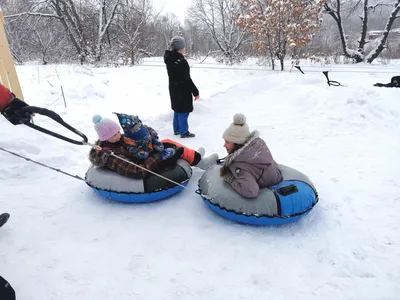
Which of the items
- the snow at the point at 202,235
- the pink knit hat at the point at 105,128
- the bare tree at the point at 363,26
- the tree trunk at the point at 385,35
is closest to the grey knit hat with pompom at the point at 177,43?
the snow at the point at 202,235

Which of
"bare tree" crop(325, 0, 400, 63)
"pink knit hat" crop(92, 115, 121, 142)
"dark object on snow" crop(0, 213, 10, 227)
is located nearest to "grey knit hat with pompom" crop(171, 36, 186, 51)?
"pink knit hat" crop(92, 115, 121, 142)

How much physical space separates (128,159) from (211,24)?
19.3 meters

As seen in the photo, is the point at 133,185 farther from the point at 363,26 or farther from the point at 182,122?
the point at 363,26

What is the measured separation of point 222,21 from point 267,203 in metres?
19.3

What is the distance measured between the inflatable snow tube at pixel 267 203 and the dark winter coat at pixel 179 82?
2617 millimetres

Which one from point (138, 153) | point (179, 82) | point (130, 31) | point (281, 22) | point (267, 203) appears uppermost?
point (130, 31)

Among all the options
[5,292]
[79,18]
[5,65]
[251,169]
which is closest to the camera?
[5,292]

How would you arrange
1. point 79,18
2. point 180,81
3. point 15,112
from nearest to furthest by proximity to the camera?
point 15,112 → point 180,81 → point 79,18

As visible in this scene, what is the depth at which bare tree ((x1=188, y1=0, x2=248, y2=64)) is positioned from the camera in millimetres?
18938

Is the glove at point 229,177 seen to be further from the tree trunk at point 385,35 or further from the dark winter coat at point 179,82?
the tree trunk at point 385,35

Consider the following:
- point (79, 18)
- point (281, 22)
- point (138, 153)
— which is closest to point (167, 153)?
point (138, 153)

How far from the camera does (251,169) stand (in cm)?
283

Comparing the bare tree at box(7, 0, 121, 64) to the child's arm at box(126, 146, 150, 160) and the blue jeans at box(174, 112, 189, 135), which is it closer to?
the blue jeans at box(174, 112, 189, 135)

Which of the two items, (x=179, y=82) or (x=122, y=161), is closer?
(x=122, y=161)
